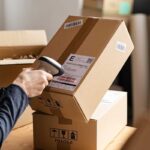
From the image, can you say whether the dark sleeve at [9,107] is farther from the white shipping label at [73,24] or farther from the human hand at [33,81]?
the white shipping label at [73,24]

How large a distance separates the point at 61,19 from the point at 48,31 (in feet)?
0.54

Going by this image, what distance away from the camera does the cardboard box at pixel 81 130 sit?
1.24 m

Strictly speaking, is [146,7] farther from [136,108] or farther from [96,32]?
[96,32]

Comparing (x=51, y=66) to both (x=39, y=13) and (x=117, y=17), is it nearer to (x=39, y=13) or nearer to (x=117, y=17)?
(x=117, y=17)

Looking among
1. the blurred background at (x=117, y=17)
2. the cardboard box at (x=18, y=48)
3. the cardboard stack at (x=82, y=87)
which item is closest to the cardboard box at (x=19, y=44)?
the cardboard box at (x=18, y=48)

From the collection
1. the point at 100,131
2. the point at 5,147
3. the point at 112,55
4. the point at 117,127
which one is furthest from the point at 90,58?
the point at 5,147

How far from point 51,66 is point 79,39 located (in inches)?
7.9

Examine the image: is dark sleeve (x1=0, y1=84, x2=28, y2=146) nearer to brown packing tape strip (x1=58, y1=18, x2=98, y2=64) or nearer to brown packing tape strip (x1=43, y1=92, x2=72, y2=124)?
brown packing tape strip (x1=43, y1=92, x2=72, y2=124)

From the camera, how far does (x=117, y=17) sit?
2416mm

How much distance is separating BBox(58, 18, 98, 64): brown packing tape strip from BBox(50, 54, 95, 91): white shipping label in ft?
0.14

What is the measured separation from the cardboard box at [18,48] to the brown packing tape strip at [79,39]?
11.0 inches

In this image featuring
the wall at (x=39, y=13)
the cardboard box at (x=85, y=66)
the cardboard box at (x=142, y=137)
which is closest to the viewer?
the cardboard box at (x=142, y=137)

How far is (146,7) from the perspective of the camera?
8.35ft

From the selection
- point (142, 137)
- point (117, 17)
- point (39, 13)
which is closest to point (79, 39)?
point (142, 137)
